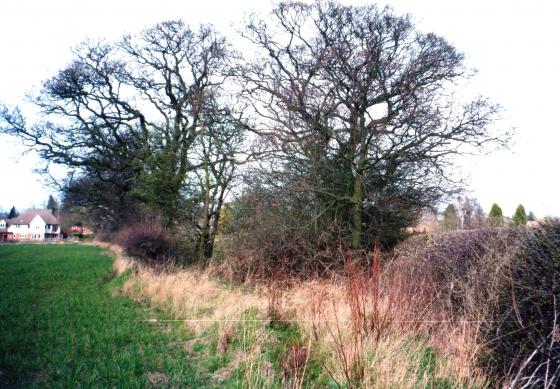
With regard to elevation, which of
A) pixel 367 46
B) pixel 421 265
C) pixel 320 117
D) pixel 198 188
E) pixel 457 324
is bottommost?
pixel 457 324

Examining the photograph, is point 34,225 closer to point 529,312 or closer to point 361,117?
point 361,117

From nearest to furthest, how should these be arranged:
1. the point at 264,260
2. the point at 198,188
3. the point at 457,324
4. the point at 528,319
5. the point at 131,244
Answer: the point at 528,319
the point at 457,324
the point at 264,260
the point at 131,244
the point at 198,188

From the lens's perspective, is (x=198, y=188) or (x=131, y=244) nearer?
(x=131, y=244)

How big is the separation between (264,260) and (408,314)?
859 cm

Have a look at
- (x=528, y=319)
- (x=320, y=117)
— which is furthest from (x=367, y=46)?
(x=528, y=319)

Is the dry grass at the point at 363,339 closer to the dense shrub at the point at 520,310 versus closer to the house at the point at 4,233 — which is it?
the dense shrub at the point at 520,310

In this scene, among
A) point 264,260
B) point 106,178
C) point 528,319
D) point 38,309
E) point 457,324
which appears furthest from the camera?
point 106,178

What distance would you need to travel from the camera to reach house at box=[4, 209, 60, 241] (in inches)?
3430

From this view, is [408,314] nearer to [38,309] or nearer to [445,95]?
[38,309]

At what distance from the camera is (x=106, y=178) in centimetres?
2467

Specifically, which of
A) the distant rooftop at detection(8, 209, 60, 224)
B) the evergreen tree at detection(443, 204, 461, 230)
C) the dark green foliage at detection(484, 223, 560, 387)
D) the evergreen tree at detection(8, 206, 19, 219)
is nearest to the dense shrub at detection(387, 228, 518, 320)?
the dark green foliage at detection(484, 223, 560, 387)

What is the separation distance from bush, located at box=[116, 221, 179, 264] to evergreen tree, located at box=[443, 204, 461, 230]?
10.3 metres

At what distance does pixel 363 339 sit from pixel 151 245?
14455 millimetres

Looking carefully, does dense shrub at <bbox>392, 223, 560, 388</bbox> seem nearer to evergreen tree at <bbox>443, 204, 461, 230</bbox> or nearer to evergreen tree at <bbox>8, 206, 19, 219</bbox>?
evergreen tree at <bbox>443, 204, 461, 230</bbox>
